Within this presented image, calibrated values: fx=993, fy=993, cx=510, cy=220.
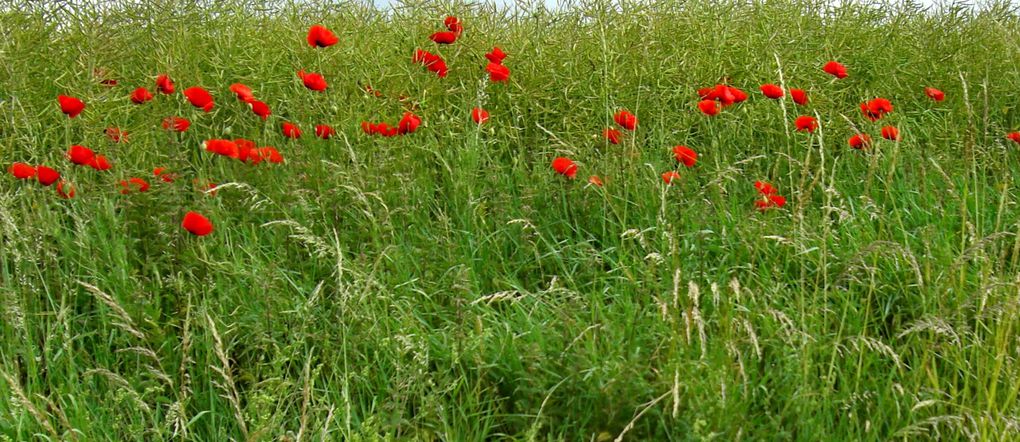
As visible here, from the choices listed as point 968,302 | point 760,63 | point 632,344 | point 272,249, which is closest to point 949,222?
point 968,302

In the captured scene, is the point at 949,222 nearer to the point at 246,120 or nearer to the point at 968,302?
the point at 968,302

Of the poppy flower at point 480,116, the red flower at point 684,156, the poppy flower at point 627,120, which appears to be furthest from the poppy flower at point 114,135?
the red flower at point 684,156

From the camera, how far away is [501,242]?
257 centimetres

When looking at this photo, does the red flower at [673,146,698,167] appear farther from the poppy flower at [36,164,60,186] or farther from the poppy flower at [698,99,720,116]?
the poppy flower at [36,164,60,186]

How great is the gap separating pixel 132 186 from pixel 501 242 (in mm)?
940

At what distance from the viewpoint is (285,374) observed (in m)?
2.01

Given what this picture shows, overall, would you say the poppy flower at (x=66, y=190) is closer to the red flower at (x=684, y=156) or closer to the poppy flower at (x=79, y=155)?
the poppy flower at (x=79, y=155)

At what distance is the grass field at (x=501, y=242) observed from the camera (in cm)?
178

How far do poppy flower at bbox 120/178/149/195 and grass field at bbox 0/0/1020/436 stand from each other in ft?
0.08

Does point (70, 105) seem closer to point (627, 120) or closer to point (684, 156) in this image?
point (627, 120)

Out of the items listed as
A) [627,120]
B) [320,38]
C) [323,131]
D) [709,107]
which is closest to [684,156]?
[627,120]

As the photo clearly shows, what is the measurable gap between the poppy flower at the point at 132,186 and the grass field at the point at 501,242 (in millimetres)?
24

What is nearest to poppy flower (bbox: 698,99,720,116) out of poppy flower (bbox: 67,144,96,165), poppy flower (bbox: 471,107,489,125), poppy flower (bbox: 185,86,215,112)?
poppy flower (bbox: 471,107,489,125)

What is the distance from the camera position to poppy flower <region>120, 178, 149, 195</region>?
246 centimetres
